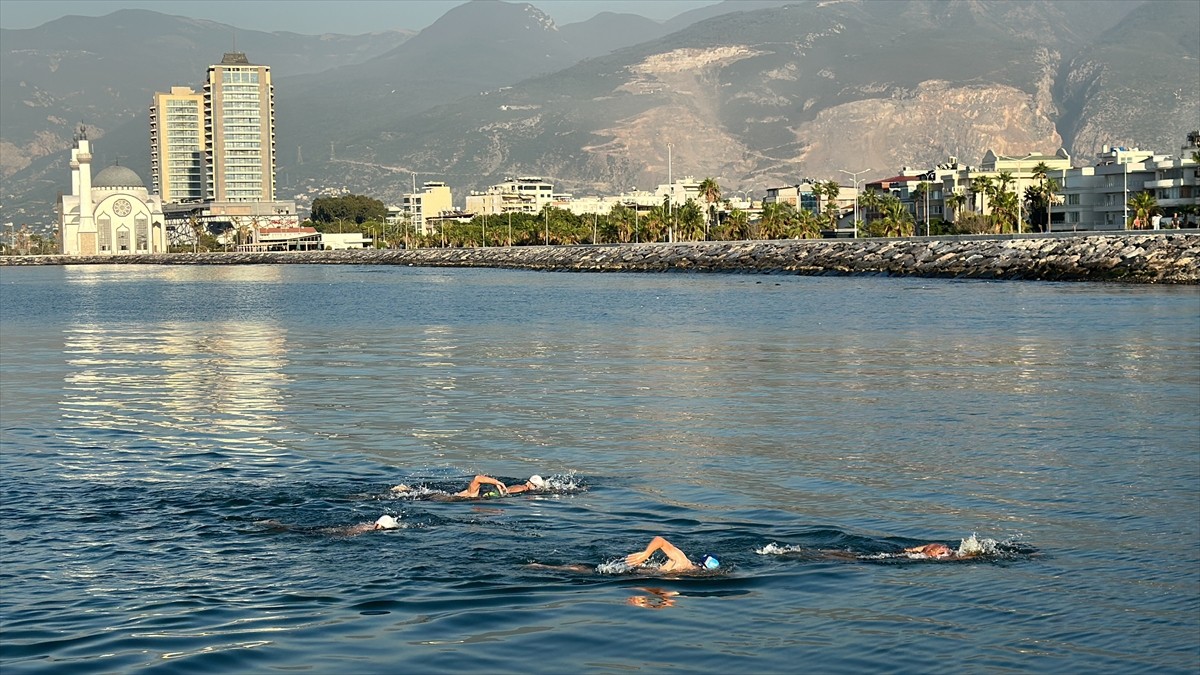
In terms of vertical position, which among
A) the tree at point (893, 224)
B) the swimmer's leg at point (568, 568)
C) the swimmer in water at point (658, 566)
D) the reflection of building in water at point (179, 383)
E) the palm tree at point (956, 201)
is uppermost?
the palm tree at point (956, 201)

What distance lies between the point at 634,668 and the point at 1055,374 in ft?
77.1

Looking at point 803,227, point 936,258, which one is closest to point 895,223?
point 803,227

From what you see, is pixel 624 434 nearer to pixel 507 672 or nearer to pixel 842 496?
pixel 842 496

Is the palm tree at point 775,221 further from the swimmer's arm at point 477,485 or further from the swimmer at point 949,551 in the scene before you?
the swimmer at point 949,551

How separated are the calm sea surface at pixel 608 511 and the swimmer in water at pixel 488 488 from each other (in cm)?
22

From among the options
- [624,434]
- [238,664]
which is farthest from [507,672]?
[624,434]

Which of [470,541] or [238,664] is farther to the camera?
[470,541]

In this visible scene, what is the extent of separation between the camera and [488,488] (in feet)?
59.1

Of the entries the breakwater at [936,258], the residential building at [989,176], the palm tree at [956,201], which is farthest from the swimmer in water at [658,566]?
the palm tree at [956,201]

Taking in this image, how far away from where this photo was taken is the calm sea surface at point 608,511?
11703 millimetres

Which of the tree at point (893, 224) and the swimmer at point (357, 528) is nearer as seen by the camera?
the swimmer at point (357, 528)

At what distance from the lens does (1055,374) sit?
32188 millimetres

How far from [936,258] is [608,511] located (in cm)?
8494

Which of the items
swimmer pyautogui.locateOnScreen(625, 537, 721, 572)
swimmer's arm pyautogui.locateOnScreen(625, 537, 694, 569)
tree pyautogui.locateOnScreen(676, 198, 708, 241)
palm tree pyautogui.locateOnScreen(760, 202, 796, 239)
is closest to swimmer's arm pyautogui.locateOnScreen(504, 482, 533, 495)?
swimmer pyautogui.locateOnScreen(625, 537, 721, 572)
